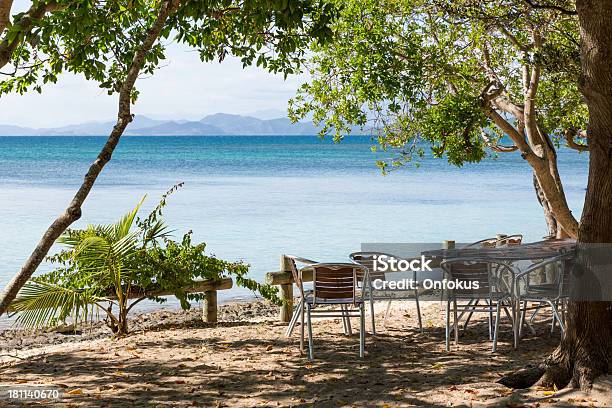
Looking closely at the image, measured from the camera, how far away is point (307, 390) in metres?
6.35

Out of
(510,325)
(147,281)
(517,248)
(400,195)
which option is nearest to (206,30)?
(147,281)

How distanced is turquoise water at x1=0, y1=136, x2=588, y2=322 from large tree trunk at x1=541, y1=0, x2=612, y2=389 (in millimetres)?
9378

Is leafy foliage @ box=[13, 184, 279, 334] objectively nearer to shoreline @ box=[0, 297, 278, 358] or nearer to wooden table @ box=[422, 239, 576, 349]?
shoreline @ box=[0, 297, 278, 358]

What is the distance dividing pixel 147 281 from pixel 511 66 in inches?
228

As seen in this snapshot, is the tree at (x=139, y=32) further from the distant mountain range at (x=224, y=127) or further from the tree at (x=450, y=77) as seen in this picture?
the distant mountain range at (x=224, y=127)

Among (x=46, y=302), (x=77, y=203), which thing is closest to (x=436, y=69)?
(x=46, y=302)

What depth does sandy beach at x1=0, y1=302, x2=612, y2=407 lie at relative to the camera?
6004mm

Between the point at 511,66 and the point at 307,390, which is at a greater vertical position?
the point at 511,66

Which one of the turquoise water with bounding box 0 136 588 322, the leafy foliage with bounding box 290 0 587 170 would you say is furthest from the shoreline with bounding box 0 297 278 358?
the leafy foliage with bounding box 290 0 587 170

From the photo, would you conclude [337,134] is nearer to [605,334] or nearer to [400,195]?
[605,334]

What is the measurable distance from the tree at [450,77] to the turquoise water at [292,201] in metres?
5.42

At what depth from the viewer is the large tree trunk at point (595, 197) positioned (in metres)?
5.67

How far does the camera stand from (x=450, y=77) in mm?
10188

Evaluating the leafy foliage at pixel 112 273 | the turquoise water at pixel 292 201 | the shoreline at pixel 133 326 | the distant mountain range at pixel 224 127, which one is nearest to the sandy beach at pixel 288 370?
the leafy foliage at pixel 112 273
